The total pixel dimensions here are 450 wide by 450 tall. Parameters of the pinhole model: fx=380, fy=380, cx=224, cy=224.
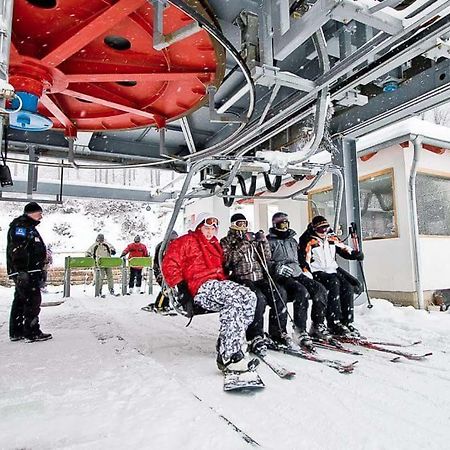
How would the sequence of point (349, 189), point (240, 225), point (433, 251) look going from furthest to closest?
point (433, 251)
point (349, 189)
point (240, 225)

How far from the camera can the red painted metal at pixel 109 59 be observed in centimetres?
237

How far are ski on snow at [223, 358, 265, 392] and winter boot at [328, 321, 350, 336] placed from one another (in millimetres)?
1640

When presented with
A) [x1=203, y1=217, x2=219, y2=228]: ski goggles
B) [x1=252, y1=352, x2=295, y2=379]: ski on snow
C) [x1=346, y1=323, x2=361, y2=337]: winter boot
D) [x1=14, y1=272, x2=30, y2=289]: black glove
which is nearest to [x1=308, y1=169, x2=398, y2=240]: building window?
[x1=346, y1=323, x2=361, y2=337]: winter boot

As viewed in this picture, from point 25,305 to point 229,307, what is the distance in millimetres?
2639

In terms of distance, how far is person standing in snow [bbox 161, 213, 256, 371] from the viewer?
2848 mm

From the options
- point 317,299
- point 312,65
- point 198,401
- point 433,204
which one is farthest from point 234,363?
point 433,204

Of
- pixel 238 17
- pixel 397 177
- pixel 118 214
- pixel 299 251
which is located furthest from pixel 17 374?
pixel 118 214

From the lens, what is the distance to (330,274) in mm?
4234

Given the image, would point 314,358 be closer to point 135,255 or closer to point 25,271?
point 25,271

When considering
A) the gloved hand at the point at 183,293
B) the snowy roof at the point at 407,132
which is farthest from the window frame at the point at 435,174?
the gloved hand at the point at 183,293

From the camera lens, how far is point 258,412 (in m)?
2.08

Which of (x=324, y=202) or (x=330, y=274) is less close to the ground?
(x=324, y=202)

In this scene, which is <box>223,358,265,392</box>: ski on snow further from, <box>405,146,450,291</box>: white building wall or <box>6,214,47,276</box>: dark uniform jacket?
<box>405,146,450,291</box>: white building wall

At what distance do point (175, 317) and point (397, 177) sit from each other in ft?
16.1
